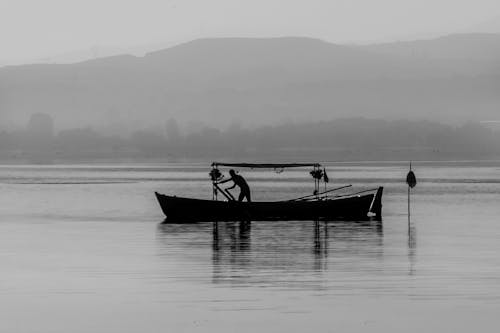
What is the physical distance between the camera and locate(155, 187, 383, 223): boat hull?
49.5 metres

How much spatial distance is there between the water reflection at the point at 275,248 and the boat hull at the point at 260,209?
504mm

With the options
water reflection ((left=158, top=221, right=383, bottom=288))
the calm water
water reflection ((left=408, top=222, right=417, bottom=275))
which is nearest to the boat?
water reflection ((left=158, top=221, right=383, bottom=288))

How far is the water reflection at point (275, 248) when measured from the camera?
27.0 metres

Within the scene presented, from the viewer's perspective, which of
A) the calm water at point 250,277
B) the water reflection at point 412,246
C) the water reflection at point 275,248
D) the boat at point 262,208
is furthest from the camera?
the boat at point 262,208

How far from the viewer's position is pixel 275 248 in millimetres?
35719

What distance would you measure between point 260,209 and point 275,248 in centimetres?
1434

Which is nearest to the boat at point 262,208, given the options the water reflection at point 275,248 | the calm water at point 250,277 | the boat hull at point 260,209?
the boat hull at point 260,209

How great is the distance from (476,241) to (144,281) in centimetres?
1777

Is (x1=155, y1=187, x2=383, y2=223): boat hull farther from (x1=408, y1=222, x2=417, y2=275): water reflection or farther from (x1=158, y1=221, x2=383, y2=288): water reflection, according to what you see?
(x1=408, y1=222, x2=417, y2=275): water reflection

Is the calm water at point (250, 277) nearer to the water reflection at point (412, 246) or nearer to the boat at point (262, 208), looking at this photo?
the water reflection at point (412, 246)

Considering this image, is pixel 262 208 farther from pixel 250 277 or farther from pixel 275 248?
pixel 250 277

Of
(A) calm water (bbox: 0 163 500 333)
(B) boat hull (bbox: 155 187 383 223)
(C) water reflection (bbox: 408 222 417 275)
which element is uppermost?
(B) boat hull (bbox: 155 187 383 223)

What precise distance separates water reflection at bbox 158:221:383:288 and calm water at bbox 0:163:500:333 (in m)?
0.05

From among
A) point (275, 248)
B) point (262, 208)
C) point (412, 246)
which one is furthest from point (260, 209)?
point (275, 248)
